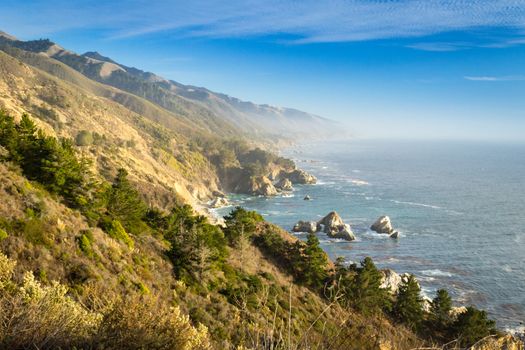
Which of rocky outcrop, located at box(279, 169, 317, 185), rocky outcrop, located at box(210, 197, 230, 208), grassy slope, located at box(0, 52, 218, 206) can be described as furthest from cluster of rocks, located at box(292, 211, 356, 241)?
rocky outcrop, located at box(279, 169, 317, 185)

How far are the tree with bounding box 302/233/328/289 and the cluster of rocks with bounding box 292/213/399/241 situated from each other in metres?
35.0

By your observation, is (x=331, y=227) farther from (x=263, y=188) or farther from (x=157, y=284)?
(x=157, y=284)

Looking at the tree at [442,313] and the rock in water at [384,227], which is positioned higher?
the rock in water at [384,227]

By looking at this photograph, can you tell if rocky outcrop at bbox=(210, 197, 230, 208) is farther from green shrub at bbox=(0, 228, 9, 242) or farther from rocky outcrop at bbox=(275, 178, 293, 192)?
green shrub at bbox=(0, 228, 9, 242)

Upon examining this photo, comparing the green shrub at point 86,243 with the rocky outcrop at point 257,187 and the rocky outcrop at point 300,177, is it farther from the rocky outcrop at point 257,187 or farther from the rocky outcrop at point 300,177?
the rocky outcrop at point 300,177

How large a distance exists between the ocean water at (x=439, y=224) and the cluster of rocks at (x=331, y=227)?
208 cm

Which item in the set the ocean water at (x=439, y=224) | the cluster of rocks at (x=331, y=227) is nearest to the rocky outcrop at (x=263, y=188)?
the ocean water at (x=439, y=224)

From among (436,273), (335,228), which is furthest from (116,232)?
(335,228)

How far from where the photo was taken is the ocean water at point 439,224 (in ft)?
185

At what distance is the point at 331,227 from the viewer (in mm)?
82062

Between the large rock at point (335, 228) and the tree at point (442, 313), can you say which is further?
the large rock at point (335, 228)

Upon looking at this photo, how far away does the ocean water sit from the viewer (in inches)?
2222

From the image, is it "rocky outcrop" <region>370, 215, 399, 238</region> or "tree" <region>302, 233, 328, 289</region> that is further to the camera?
"rocky outcrop" <region>370, 215, 399, 238</region>

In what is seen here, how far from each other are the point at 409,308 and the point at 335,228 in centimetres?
4036
